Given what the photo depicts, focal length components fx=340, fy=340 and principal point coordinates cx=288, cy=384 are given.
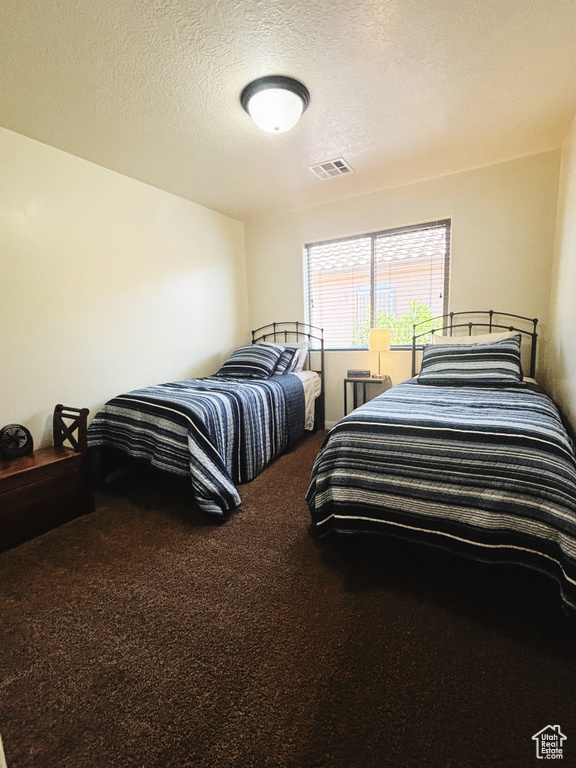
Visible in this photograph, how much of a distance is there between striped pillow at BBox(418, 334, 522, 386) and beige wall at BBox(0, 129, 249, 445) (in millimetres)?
2298

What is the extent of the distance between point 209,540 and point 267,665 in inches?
32.5

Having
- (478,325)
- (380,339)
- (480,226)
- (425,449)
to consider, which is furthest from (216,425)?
(480,226)

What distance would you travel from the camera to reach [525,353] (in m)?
2.93

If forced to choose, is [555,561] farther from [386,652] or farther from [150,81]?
[150,81]

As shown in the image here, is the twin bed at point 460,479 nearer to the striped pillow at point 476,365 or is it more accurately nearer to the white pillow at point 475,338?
the striped pillow at point 476,365

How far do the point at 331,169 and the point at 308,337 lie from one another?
5.38 feet

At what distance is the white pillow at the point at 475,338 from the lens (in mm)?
2798

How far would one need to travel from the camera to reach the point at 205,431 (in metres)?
2.15

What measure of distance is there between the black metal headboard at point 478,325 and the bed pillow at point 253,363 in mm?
1371

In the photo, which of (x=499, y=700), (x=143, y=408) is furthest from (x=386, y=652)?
(x=143, y=408)

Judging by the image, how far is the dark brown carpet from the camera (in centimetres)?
93

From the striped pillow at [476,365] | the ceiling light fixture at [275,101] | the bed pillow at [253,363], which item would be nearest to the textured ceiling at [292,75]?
the ceiling light fixture at [275,101]

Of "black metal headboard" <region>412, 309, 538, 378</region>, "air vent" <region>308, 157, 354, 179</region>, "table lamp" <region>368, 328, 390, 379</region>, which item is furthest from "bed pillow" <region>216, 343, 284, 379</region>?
"air vent" <region>308, 157, 354, 179</region>

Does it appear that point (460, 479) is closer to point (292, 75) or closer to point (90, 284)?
point (292, 75)
